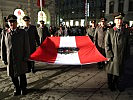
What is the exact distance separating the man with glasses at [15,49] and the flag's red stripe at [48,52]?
31.3 inches

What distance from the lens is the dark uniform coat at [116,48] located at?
3.82 m

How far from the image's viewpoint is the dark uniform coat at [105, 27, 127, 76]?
3.82m

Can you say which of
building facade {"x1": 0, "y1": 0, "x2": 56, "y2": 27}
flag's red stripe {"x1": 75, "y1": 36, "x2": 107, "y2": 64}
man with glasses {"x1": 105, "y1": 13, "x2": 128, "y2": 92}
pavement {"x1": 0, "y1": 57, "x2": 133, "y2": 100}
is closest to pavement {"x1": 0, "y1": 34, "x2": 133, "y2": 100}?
pavement {"x1": 0, "y1": 57, "x2": 133, "y2": 100}

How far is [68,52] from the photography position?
4781mm

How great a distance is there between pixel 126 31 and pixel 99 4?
47.2 metres

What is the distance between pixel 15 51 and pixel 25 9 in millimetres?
13960

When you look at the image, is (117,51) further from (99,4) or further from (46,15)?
(99,4)

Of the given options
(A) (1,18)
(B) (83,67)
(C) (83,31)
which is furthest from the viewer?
(C) (83,31)

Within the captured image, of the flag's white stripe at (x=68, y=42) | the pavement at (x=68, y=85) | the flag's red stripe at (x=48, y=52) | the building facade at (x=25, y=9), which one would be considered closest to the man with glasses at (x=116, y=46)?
the pavement at (x=68, y=85)

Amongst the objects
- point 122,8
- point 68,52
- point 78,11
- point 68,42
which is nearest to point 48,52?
point 68,52

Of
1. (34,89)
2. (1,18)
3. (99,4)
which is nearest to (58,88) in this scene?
(34,89)

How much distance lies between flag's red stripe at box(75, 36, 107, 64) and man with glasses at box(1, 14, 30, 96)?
158cm

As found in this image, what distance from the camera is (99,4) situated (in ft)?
159

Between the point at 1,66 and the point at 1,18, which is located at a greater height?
the point at 1,18
